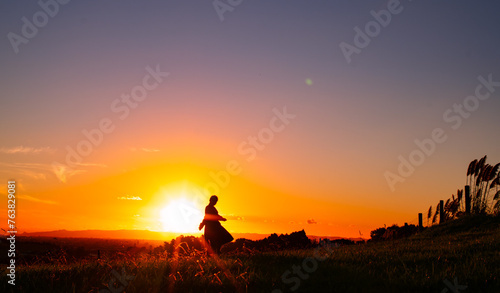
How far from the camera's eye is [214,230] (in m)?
14.1

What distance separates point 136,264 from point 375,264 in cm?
571

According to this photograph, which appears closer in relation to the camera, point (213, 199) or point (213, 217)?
point (213, 217)

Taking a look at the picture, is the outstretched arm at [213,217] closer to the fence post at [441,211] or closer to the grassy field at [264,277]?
the grassy field at [264,277]

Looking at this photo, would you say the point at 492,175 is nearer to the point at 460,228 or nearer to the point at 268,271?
the point at 460,228

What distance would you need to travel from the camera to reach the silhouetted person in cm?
1413

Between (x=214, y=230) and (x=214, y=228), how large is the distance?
63 millimetres

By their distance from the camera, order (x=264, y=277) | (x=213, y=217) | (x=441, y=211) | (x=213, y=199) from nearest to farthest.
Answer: (x=264, y=277)
(x=213, y=217)
(x=213, y=199)
(x=441, y=211)

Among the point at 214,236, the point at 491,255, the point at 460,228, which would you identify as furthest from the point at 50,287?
the point at 460,228

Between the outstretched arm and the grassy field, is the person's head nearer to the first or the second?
the outstretched arm

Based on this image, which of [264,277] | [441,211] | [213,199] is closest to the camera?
[264,277]

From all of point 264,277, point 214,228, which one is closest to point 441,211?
point 214,228

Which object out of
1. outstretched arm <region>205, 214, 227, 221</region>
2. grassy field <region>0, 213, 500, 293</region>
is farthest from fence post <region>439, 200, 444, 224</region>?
outstretched arm <region>205, 214, 227, 221</region>

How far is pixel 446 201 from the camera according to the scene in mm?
32156

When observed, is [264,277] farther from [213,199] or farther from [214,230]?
[213,199]
